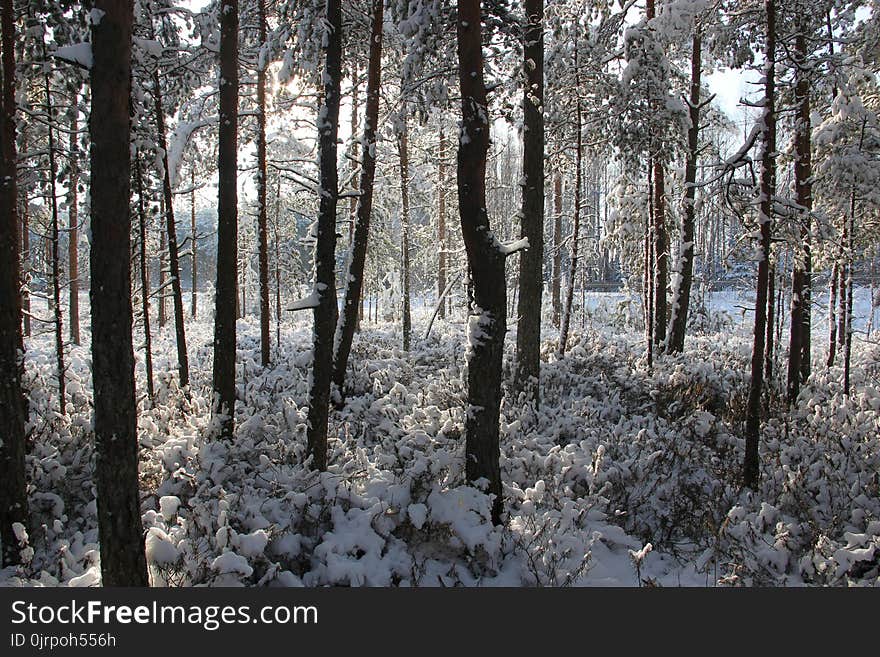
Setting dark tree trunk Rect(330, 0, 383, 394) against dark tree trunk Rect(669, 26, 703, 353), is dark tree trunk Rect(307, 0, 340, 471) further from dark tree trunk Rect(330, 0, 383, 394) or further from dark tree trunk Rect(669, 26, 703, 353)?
dark tree trunk Rect(669, 26, 703, 353)

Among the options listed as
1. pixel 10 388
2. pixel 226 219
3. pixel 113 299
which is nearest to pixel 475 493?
pixel 113 299

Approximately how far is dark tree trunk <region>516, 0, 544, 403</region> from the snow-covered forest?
2.4 inches

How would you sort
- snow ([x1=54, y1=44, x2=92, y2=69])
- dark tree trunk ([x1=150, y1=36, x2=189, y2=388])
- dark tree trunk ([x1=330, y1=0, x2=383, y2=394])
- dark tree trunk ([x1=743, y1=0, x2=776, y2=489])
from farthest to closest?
dark tree trunk ([x1=150, y1=36, x2=189, y2=388]), dark tree trunk ([x1=330, y1=0, x2=383, y2=394]), dark tree trunk ([x1=743, y1=0, x2=776, y2=489]), snow ([x1=54, y1=44, x2=92, y2=69])

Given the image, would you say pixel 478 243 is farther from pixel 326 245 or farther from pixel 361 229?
pixel 361 229

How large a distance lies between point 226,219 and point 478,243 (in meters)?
4.75

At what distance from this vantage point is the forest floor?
5160mm

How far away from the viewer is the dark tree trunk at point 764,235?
690 cm

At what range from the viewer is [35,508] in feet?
19.5

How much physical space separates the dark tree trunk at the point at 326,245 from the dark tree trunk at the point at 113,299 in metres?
2.78

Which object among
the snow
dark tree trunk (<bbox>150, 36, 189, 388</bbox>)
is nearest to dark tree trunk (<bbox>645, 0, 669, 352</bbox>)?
dark tree trunk (<bbox>150, 36, 189, 388</bbox>)

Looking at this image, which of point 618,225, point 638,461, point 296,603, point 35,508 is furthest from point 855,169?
point 35,508

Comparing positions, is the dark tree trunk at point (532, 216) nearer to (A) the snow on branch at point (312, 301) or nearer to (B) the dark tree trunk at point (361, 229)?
(B) the dark tree trunk at point (361, 229)

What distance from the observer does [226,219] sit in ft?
27.4

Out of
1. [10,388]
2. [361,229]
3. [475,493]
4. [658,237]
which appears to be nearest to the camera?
[10,388]
